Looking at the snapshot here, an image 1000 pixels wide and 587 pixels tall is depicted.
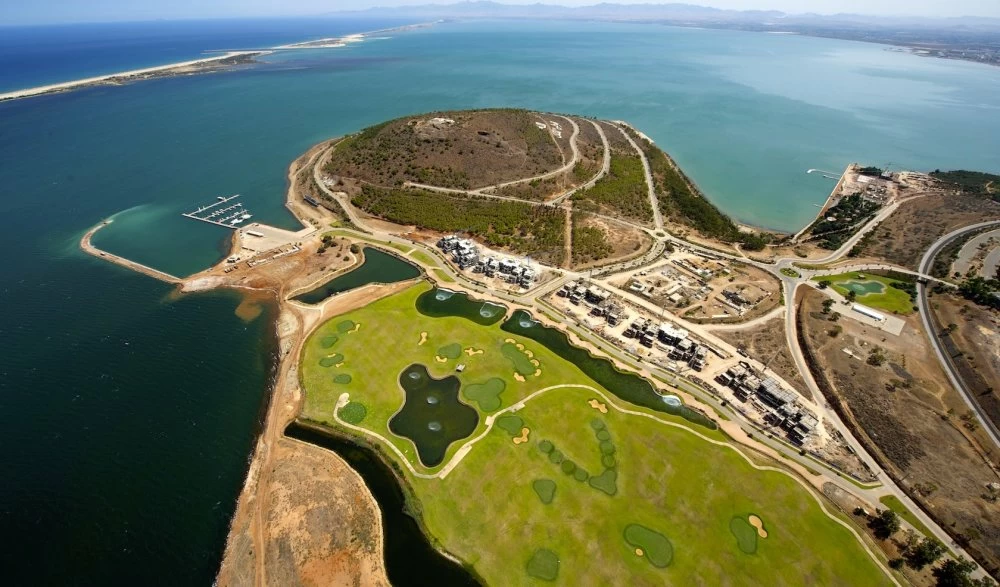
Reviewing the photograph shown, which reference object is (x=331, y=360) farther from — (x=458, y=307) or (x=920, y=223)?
(x=920, y=223)

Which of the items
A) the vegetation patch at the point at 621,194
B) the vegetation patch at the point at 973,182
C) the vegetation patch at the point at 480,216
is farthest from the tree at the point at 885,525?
the vegetation patch at the point at 973,182

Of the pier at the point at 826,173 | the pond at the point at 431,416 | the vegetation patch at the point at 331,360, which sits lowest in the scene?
the pond at the point at 431,416

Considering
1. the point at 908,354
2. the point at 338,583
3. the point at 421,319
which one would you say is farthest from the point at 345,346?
the point at 908,354

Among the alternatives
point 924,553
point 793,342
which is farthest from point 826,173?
point 924,553

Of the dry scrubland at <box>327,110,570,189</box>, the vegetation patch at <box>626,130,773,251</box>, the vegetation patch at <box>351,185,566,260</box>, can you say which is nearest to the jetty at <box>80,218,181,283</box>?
the vegetation patch at <box>351,185,566,260</box>

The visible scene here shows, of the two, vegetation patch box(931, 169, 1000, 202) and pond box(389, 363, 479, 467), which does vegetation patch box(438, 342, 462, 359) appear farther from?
vegetation patch box(931, 169, 1000, 202)

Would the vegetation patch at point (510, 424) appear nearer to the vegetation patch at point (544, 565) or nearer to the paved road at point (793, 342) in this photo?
the vegetation patch at point (544, 565)
